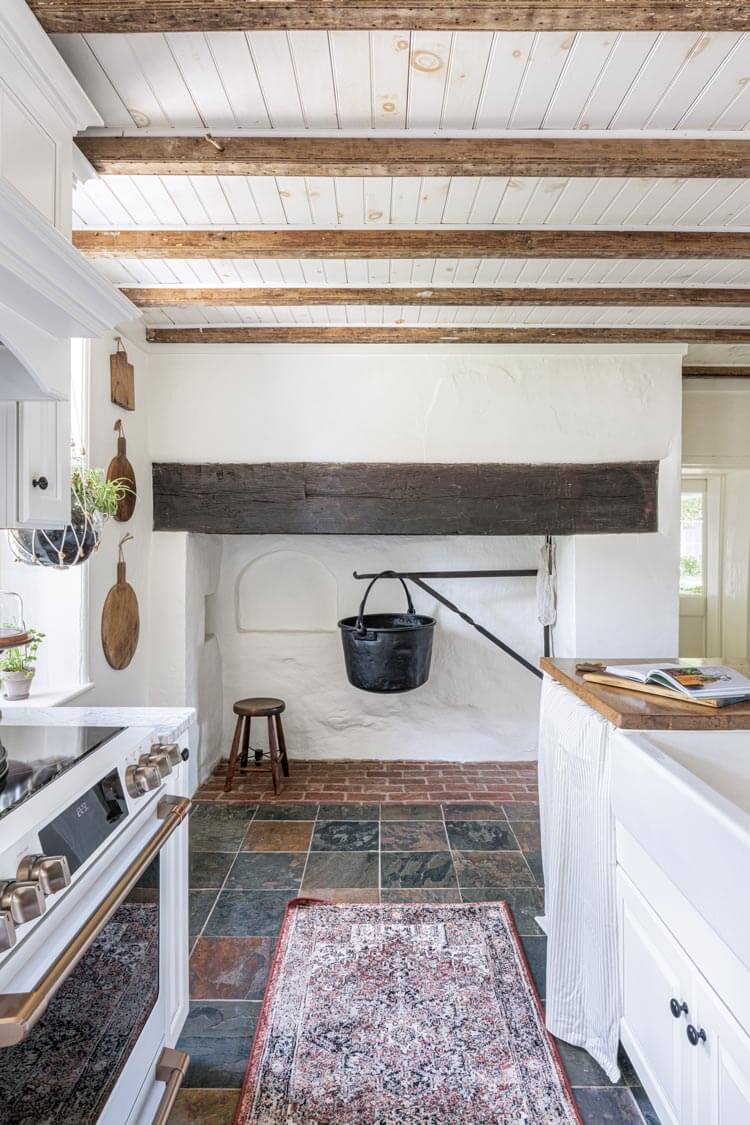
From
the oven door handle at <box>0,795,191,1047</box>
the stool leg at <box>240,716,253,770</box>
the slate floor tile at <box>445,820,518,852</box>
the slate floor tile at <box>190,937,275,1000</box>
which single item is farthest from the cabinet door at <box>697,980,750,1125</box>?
the stool leg at <box>240,716,253,770</box>

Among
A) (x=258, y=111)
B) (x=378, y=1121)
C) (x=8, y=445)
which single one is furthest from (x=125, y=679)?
(x=258, y=111)

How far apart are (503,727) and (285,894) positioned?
6.38 ft

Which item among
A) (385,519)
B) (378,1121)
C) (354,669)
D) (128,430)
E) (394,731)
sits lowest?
(378,1121)

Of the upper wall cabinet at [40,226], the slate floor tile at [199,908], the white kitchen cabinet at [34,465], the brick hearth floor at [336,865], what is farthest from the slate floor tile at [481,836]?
the upper wall cabinet at [40,226]

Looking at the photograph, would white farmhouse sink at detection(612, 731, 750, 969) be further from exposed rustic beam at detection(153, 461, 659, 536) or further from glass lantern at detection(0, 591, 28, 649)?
glass lantern at detection(0, 591, 28, 649)

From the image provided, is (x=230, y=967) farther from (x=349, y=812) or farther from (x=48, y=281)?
(x=48, y=281)

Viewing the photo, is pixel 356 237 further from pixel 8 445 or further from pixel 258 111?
pixel 8 445

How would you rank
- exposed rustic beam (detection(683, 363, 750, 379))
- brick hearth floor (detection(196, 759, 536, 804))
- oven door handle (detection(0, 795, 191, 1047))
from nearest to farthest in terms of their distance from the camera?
1. oven door handle (detection(0, 795, 191, 1047))
2. brick hearth floor (detection(196, 759, 536, 804))
3. exposed rustic beam (detection(683, 363, 750, 379))

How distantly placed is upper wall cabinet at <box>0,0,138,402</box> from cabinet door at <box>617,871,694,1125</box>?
1737mm

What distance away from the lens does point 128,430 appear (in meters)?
2.94

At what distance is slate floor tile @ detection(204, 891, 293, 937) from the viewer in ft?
7.34

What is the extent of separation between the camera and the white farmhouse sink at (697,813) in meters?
0.97

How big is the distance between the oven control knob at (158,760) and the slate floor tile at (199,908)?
1.13m

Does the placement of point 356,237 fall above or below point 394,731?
above
